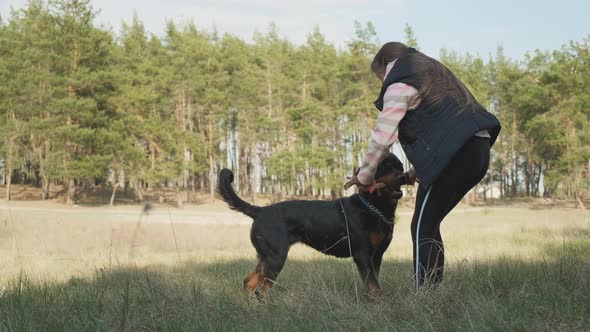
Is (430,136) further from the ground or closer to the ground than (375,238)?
further from the ground

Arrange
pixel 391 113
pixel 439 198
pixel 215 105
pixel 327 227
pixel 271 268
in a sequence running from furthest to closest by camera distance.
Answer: pixel 215 105 → pixel 327 227 → pixel 271 268 → pixel 439 198 → pixel 391 113

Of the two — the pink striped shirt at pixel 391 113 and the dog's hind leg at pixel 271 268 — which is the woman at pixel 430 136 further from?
the dog's hind leg at pixel 271 268

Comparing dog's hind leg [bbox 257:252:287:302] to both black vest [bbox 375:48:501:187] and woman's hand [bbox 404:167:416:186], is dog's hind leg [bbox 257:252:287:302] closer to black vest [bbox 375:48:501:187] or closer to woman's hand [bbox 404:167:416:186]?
woman's hand [bbox 404:167:416:186]

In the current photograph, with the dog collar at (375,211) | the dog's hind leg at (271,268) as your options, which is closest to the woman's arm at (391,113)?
the dog collar at (375,211)

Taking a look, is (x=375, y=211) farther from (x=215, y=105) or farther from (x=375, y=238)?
(x=215, y=105)

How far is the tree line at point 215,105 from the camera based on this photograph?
3984 cm

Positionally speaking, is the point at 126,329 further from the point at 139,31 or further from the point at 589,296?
the point at 139,31

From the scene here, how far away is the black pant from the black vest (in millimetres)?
195

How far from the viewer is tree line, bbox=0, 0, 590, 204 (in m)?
39.8

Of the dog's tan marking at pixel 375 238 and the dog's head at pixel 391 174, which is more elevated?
the dog's head at pixel 391 174

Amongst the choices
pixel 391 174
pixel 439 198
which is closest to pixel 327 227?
pixel 391 174

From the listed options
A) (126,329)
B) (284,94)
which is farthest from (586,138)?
(126,329)

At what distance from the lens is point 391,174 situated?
15.0 feet

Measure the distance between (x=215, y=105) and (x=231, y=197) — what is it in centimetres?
4469
